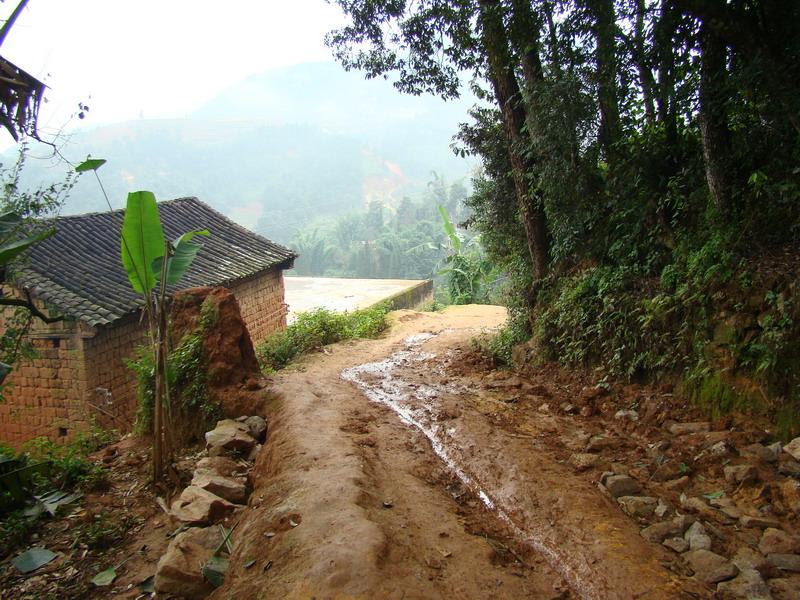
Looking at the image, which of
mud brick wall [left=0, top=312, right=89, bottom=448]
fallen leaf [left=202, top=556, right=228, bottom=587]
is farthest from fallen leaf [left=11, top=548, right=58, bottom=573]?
mud brick wall [left=0, top=312, right=89, bottom=448]

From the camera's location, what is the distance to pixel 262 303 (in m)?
18.4

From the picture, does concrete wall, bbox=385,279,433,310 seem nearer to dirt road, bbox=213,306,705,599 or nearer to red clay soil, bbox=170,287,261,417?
red clay soil, bbox=170,287,261,417

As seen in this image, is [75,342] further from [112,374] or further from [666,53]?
[666,53]

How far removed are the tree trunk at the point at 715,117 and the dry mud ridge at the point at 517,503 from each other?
2296 millimetres

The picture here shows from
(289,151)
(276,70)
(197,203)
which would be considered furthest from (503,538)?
(276,70)

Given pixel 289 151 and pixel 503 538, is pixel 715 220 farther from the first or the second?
pixel 289 151

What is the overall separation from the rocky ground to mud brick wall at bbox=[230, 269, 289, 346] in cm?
1075

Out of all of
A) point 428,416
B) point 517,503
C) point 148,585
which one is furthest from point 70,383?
point 517,503

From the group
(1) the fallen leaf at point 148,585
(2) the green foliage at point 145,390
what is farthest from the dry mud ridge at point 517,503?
(2) the green foliage at point 145,390

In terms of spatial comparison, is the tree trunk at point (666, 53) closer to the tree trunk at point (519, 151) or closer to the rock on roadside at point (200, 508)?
the tree trunk at point (519, 151)

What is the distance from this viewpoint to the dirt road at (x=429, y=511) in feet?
11.0

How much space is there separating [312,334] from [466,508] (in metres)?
8.82

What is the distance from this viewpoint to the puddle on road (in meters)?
3.73

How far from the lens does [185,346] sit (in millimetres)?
7078
